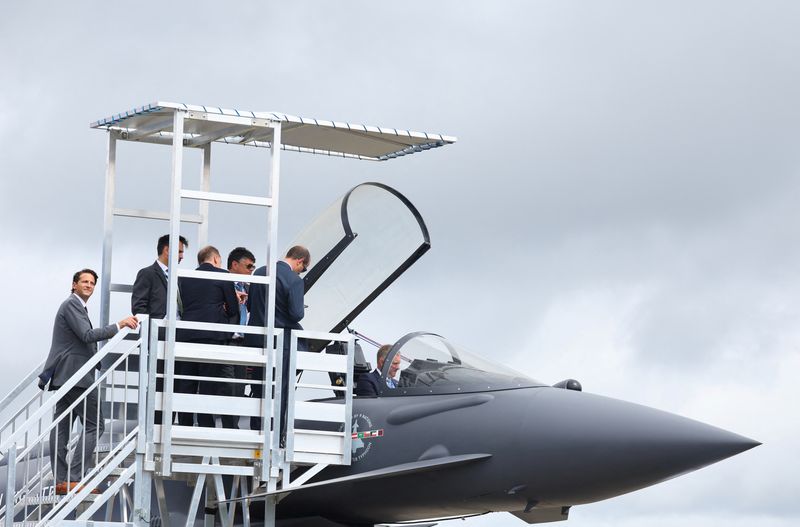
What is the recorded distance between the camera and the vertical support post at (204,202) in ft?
57.9

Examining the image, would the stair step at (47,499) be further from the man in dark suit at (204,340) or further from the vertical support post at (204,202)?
the vertical support post at (204,202)

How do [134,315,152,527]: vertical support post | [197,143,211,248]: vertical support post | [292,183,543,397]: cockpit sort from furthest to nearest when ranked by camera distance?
[197,143,211,248]: vertical support post < [292,183,543,397]: cockpit < [134,315,152,527]: vertical support post

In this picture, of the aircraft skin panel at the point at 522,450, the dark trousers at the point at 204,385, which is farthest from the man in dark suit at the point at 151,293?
the aircraft skin panel at the point at 522,450

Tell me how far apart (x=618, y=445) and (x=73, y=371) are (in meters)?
5.54

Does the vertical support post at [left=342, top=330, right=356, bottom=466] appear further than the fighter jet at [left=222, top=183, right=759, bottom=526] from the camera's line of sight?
Yes

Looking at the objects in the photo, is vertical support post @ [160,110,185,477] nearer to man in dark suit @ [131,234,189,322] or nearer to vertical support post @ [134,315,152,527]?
vertical support post @ [134,315,152,527]

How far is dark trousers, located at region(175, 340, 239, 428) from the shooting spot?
49.3 feet

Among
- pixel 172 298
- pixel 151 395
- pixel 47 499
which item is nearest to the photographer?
pixel 151 395

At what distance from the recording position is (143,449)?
14.3m

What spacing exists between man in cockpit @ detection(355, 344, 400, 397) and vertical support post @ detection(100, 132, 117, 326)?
121 inches

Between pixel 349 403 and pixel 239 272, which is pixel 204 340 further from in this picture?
pixel 349 403

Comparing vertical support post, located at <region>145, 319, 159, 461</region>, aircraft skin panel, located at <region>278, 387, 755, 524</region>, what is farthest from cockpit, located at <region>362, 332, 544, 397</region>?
vertical support post, located at <region>145, 319, 159, 461</region>

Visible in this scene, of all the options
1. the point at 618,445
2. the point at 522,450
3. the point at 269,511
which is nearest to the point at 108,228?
the point at 269,511

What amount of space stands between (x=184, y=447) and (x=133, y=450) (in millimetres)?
484
